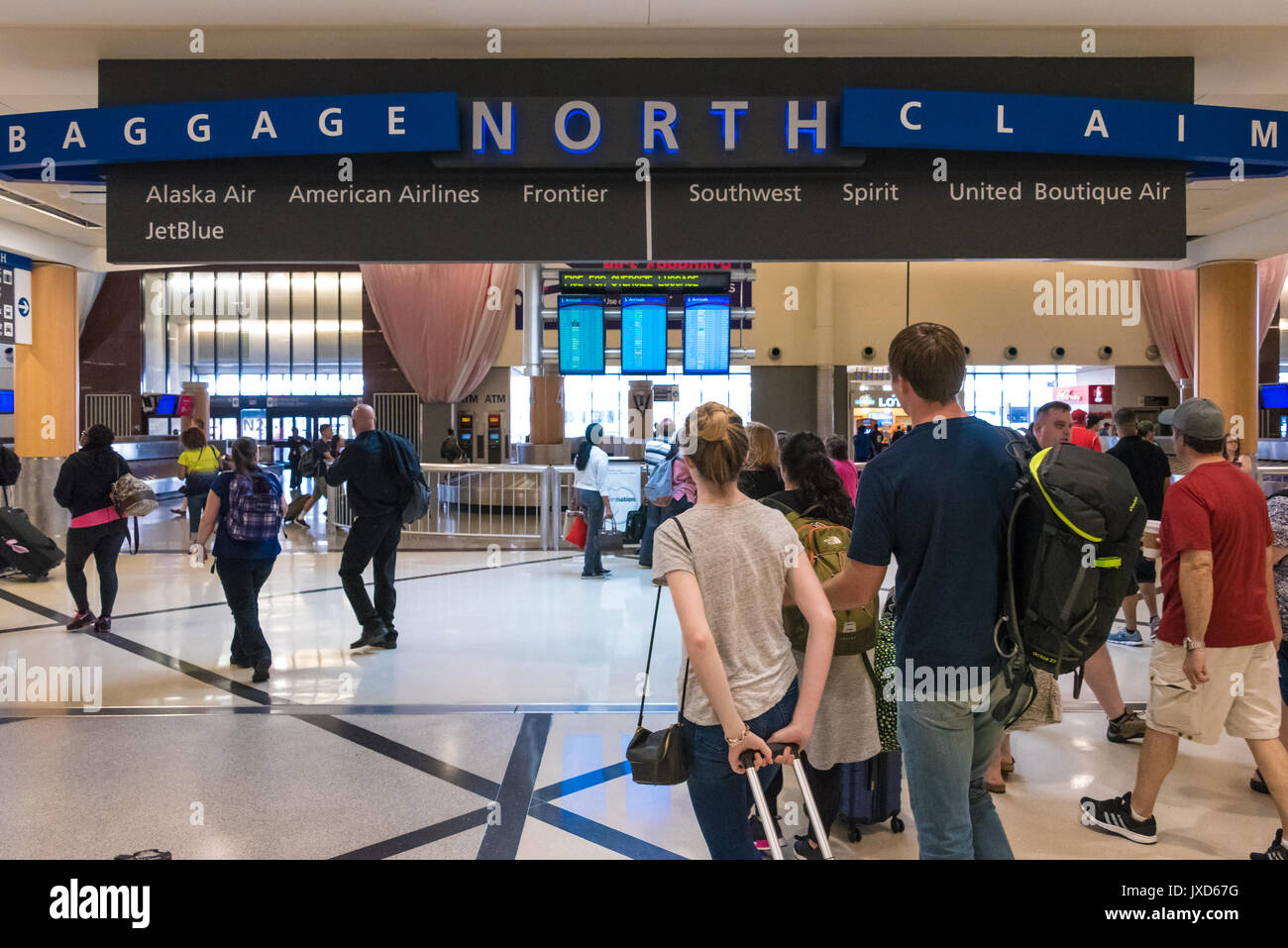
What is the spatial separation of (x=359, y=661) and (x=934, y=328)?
4.74m

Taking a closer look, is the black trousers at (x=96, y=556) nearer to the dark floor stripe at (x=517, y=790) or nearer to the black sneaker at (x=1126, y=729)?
the dark floor stripe at (x=517, y=790)

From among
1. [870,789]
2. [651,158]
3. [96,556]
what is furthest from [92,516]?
[870,789]

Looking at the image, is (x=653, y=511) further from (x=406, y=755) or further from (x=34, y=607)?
(x=34, y=607)

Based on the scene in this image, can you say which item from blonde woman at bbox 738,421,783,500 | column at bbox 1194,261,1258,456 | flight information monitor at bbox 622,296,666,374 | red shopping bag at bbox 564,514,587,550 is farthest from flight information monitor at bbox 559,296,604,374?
blonde woman at bbox 738,421,783,500

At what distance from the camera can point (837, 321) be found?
2019cm

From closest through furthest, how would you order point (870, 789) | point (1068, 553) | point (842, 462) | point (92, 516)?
1. point (1068, 553)
2. point (870, 789)
3. point (842, 462)
4. point (92, 516)

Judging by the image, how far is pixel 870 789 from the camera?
3203 mm

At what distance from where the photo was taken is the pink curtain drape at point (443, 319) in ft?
59.8

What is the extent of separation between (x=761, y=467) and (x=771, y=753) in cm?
184

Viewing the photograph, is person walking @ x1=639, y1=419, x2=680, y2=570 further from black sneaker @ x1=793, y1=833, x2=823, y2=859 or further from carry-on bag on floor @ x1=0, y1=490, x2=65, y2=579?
carry-on bag on floor @ x1=0, y1=490, x2=65, y2=579

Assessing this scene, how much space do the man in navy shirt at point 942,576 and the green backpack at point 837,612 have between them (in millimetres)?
544

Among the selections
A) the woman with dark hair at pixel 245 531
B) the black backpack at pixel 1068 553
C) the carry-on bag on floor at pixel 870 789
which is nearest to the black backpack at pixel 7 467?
the woman with dark hair at pixel 245 531

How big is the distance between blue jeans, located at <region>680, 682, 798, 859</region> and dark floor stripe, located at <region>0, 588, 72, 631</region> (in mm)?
6669

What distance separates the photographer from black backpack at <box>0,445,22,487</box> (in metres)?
8.59
